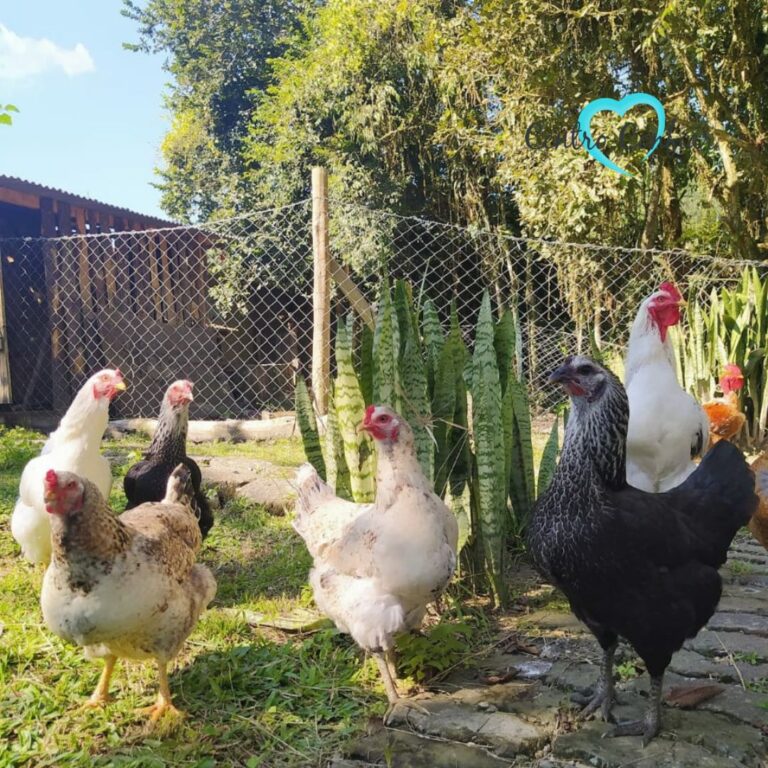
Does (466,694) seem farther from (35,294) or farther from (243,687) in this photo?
(35,294)

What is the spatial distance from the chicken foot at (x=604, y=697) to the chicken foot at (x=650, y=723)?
76 mm

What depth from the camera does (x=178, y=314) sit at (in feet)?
32.7

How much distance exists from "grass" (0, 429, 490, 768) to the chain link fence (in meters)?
5.40

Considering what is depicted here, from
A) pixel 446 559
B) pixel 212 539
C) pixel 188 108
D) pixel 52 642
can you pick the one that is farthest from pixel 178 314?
pixel 188 108

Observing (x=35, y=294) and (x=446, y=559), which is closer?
(x=446, y=559)

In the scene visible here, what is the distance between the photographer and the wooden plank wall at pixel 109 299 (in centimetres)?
899

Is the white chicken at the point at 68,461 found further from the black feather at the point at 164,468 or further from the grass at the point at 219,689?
the grass at the point at 219,689

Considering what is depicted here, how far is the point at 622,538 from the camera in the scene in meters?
2.12

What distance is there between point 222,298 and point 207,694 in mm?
8401

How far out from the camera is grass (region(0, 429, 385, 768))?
2193 mm

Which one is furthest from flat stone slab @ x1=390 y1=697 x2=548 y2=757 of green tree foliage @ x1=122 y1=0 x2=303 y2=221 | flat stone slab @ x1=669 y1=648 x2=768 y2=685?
green tree foliage @ x1=122 y1=0 x2=303 y2=221

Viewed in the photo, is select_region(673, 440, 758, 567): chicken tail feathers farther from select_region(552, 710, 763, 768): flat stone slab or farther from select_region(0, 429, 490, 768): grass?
select_region(0, 429, 490, 768): grass

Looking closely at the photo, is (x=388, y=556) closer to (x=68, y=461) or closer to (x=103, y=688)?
(x=103, y=688)

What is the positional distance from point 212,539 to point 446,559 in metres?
→ 2.27
